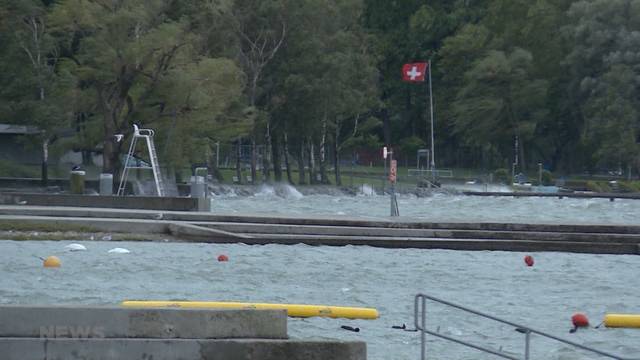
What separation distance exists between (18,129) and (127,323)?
53.5 meters

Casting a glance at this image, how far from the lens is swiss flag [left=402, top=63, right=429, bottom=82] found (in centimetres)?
8681

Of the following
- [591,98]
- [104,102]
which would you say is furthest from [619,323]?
[591,98]

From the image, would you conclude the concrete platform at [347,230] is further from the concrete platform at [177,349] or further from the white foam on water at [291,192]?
the white foam on water at [291,192]

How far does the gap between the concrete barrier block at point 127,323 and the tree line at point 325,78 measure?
147ft

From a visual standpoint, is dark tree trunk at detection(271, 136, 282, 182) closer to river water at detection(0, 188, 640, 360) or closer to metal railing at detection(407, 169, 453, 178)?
metal railing at detection(407, 169, 453, 178)

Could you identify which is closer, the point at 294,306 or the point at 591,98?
the point at 294,306

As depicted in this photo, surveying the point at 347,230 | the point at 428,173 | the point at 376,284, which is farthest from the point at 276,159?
the point at 376,284

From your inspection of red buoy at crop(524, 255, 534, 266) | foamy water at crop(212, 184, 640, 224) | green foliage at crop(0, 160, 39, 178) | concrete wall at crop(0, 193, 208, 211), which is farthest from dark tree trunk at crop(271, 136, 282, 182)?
red buoy at crop(524, 255, 534, 266)

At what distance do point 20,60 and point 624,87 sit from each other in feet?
136

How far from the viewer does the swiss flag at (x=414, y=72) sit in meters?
86.8

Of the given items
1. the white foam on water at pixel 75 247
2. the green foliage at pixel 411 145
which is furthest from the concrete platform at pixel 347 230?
the green foliage at pixel 411 145

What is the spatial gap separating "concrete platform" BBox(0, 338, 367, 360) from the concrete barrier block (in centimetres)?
9

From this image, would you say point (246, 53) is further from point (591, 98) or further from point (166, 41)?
point (591, 98)

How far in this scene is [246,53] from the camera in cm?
7325
